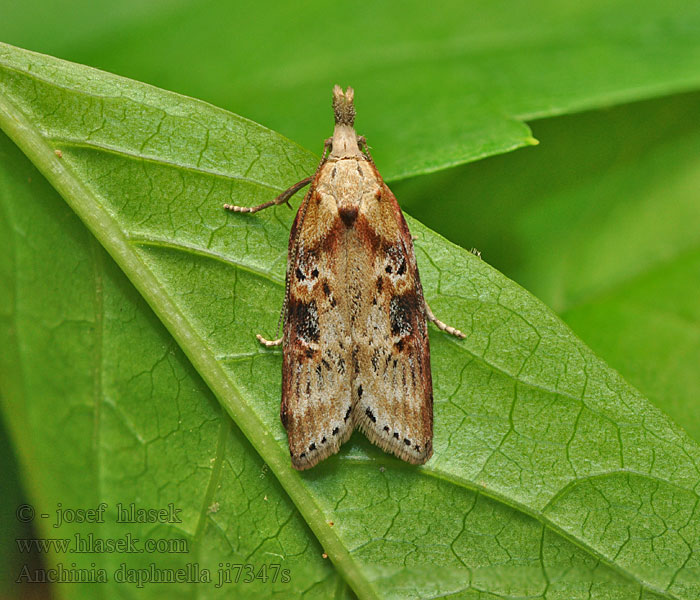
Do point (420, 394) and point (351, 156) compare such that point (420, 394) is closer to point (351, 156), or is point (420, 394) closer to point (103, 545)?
point (351, 156)

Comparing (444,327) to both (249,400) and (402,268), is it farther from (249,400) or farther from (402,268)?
(249,400)

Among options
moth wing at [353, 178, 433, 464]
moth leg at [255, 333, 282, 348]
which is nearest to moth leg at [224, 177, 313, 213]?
moth wing at [353, 178, 433, 464]

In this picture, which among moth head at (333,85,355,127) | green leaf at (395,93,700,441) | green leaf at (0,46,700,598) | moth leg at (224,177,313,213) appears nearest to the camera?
green leaf at (0,46,700,598)

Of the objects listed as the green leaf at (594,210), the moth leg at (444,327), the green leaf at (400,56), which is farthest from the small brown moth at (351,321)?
the green leaf at (594,210)

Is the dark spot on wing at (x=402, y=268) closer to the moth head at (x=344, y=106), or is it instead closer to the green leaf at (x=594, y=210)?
the green leaf at (x=594, y=210)

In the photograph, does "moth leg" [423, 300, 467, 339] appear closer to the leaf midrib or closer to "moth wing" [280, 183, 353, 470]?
"moth wing" [280, 183, 353, 470]

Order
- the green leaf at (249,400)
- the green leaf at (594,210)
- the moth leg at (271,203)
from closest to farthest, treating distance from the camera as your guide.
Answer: the green leaf at (249,400) → the moth leg at (271,203) → the green leaf at (594,210)

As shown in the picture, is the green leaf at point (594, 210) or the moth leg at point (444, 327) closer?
the moth leg at point (444, 327)
